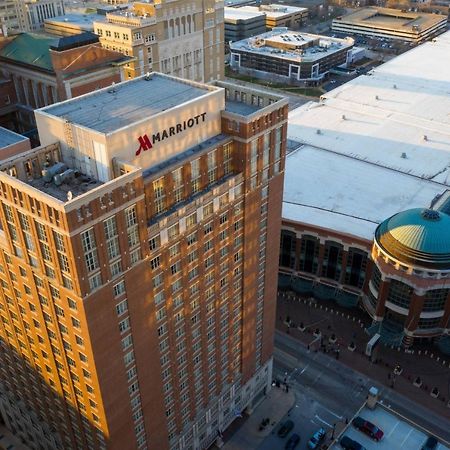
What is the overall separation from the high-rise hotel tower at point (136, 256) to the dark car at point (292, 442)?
17.0 m

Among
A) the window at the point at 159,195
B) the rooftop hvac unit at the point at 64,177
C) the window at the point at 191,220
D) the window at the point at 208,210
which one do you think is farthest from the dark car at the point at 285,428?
the rooftop hvac unit at the point at 64,177

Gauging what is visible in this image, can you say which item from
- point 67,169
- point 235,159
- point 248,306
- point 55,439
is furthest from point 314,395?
point 67,169

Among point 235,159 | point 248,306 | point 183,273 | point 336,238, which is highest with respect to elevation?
point 235,159

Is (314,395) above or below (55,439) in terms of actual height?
below

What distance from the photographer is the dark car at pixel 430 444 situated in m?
84.1

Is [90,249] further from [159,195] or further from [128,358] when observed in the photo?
[128,358]

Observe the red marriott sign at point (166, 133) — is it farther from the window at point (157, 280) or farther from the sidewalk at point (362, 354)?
the sidewalk at point (362, 354)

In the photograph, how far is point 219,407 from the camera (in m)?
90.4

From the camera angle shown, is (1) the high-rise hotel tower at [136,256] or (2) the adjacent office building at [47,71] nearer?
(1) the high-rise hotel tower at [136,256]

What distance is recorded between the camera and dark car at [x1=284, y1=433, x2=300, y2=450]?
310 feet

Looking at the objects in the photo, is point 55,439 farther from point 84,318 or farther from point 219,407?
point 84,318

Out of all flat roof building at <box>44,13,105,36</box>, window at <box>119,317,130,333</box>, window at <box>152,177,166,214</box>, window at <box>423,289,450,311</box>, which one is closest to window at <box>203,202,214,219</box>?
window at <box>152,177,166,214</box>

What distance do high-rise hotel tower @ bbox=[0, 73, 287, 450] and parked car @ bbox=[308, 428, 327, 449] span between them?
20.3 meters

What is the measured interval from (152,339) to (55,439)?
28946mm
